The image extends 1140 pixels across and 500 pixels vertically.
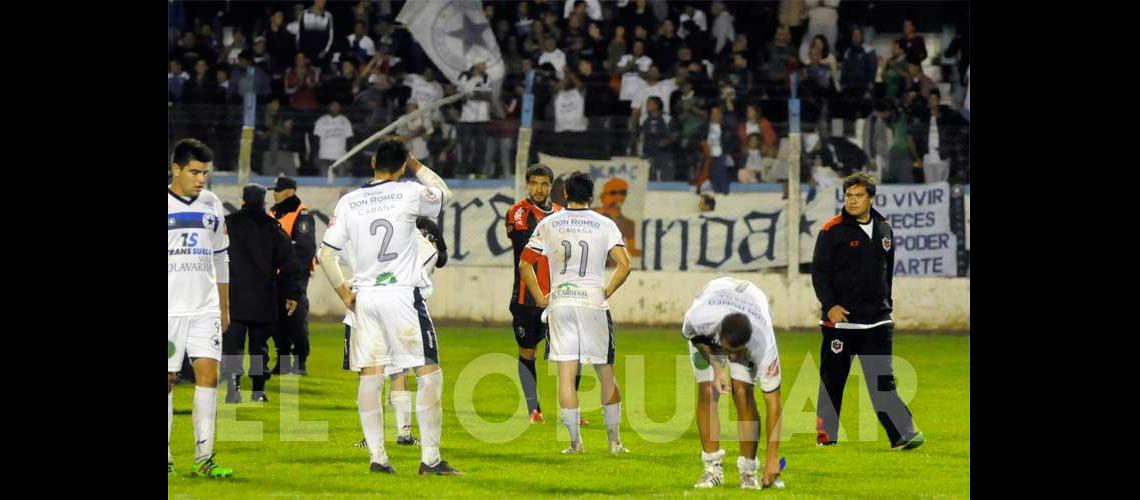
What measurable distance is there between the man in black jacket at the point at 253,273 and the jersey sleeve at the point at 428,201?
4741mm

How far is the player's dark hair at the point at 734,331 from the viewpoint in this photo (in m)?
9.27

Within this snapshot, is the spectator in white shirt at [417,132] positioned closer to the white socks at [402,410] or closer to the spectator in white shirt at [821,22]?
the spectator in white shirt at [821,22]

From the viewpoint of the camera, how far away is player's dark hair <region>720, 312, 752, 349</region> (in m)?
9.27

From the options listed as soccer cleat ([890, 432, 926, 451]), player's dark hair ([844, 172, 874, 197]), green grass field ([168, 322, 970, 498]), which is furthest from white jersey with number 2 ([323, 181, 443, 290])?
soccer cleat ([890, 432, 926, 451])

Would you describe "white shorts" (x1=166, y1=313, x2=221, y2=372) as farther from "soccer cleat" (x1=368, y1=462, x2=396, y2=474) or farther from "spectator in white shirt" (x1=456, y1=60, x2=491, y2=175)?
"spectator in white shirt" (x1=456, y1=60, x2=491, y2=175)

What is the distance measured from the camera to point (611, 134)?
24.5 metres

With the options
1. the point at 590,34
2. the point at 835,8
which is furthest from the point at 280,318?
the point at 835,8

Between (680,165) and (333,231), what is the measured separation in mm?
14190

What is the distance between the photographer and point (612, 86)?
87.6ft

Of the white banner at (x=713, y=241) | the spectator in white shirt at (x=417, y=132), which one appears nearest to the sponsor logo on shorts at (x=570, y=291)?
the white banner at (x=713, y=241)

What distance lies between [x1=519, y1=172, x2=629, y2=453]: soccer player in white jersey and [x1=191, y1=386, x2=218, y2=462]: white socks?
8.93ft

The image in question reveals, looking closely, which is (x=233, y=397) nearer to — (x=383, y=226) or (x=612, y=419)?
(x=612, y=419)

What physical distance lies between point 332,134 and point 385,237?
48.9 feet

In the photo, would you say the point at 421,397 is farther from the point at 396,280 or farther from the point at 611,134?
the point at 611,134
